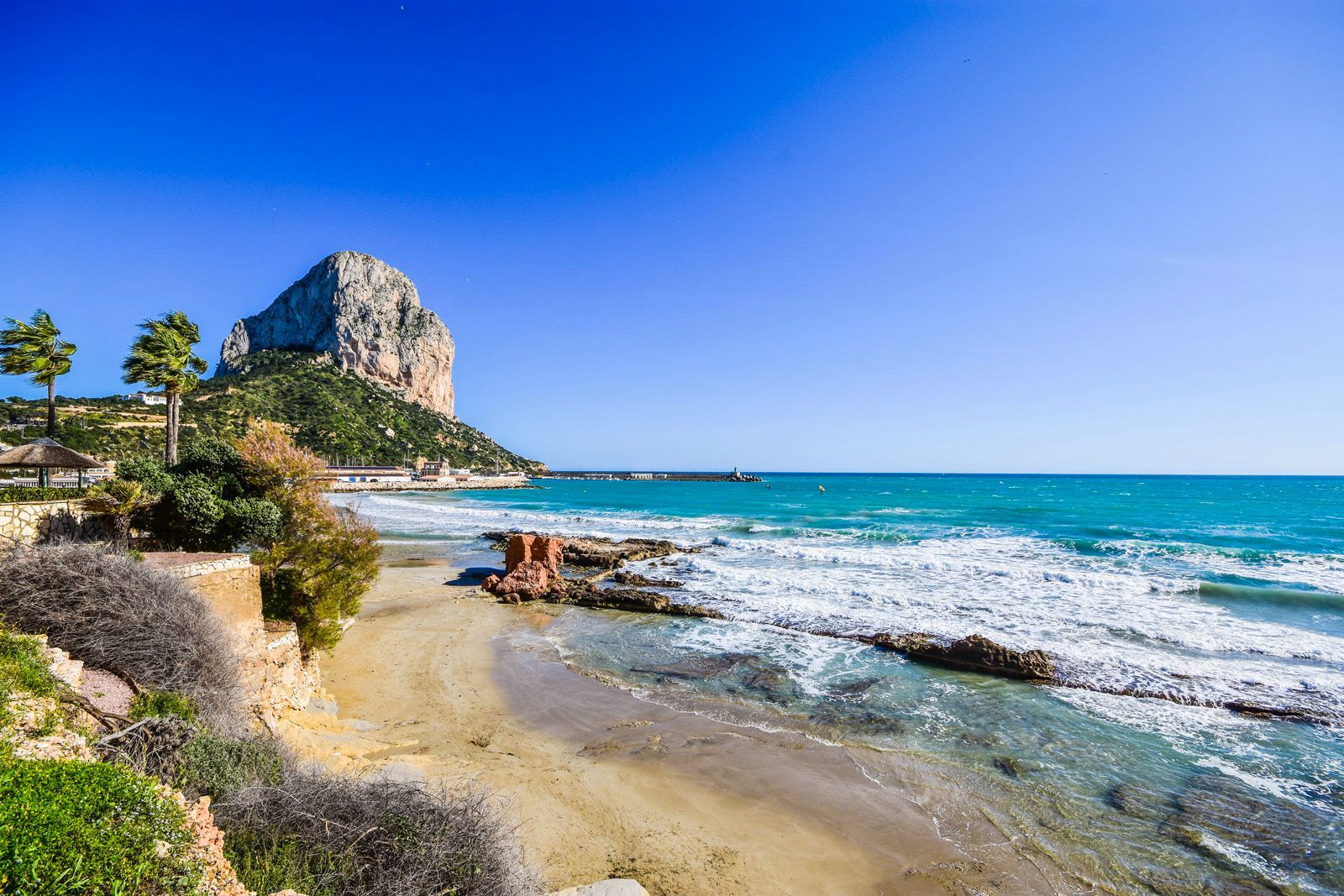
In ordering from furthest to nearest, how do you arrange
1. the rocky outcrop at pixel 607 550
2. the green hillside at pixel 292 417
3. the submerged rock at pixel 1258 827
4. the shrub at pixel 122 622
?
1. the green hillside at pixel 292 417
2. the rocky outcrop at pixel 607 550
3. the submerged rock at pixel 1258 827
4. the shrub at pixel 122 622

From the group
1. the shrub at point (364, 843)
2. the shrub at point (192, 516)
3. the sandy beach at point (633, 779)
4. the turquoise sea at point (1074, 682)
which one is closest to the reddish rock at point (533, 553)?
the turquoise sea at point (1074, 682)

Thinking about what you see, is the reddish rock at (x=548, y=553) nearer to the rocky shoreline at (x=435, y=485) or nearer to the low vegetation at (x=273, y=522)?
the low vegetation at (x=273, y=522)

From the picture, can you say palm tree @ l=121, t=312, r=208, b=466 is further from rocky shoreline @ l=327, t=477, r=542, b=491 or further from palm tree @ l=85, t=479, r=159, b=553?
rocky shoreline @ l=327, t=477, r=542, b=491

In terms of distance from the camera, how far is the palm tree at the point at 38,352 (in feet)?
60.7

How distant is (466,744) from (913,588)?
17.9m

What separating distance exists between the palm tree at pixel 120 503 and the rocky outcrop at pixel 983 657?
721 inches

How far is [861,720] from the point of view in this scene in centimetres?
1091

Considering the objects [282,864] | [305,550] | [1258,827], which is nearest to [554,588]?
[305,550]

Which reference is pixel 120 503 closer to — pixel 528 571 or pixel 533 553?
pixel 528 571

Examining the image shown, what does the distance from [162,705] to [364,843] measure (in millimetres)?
3657

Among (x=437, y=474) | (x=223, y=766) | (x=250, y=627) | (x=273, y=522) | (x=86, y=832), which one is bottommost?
(x=223, y=766)

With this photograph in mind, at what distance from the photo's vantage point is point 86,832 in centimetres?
333

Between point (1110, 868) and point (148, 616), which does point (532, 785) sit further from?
point (1110, 868)

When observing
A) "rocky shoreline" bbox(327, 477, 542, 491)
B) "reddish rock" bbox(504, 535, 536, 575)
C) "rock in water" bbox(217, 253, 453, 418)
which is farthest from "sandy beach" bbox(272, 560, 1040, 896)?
"rock in water" bbox(217, 253, 453, 418)
